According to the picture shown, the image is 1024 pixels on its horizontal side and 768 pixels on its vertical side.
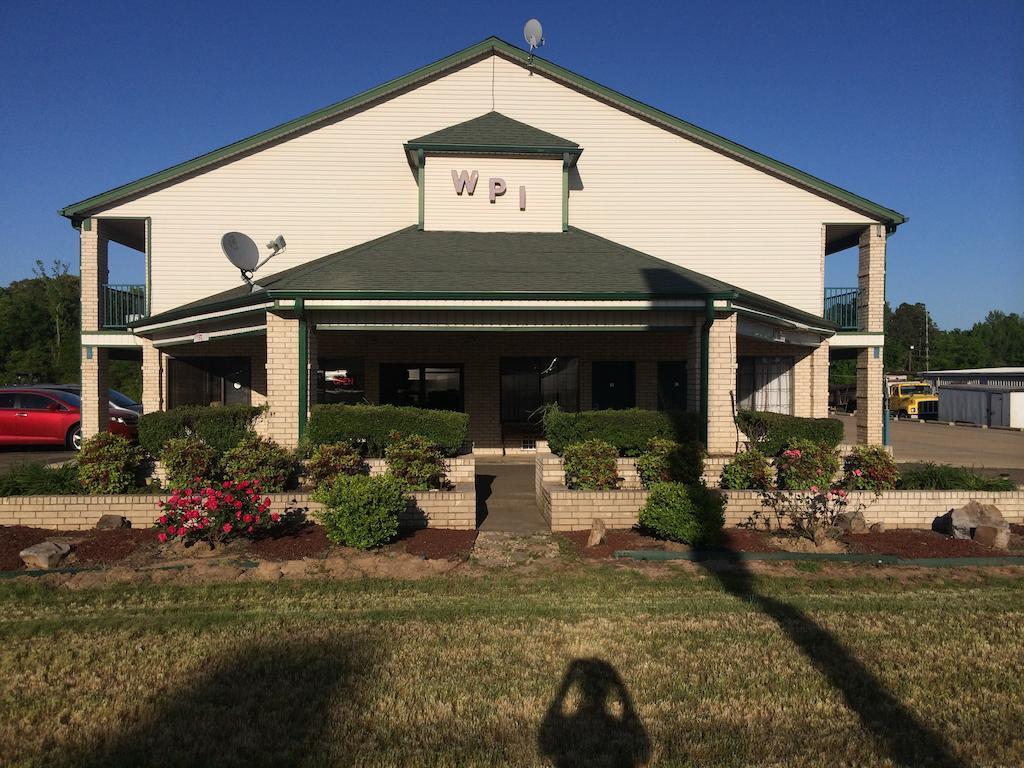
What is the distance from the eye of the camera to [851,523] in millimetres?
8648

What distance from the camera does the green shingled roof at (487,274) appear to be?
1129cm

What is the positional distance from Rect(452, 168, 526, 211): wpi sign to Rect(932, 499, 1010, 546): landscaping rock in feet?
33.8

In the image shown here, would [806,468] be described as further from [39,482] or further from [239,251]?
[39,482]

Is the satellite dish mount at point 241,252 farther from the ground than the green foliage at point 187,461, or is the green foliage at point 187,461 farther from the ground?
the satellite dish mount at point 241,252

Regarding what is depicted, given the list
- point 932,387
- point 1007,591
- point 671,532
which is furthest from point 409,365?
point 932,387

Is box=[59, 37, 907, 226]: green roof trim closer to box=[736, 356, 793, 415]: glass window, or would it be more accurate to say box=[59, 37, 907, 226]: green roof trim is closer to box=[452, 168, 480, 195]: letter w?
box=[452, 168, 480, 195]: letter w

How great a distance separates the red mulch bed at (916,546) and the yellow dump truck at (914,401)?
3286cm

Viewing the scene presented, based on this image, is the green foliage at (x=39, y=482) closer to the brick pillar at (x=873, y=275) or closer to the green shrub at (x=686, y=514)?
the green shrub at (x=686, y=514)

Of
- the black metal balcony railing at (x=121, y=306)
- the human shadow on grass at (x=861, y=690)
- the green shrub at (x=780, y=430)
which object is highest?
the black metal balcony railing at (x=121, y=306)

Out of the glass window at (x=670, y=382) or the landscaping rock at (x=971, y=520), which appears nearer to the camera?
the landscaping rock at (x=971, y=520)

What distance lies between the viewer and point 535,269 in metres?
12.5

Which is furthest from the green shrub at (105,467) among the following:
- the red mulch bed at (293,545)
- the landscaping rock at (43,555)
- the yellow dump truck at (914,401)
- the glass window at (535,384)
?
the yellow dump truck at (914,401)

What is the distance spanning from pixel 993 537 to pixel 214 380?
15754 millimetres

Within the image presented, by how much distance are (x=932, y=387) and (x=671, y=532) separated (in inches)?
1559
